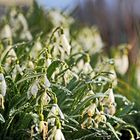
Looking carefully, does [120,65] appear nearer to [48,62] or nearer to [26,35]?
[26,35]

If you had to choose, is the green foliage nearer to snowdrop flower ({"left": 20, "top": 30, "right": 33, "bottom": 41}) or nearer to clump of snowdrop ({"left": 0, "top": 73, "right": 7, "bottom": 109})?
clump of snowdrop ({"left": 0, "top": 73, "right": 7, "bottom": 109})

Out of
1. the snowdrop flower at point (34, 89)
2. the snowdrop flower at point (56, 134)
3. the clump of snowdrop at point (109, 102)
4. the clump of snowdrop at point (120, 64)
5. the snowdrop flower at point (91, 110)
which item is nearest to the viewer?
the snowdrop flower at point (56, 134)

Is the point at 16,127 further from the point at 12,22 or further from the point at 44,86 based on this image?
the point at 12,22

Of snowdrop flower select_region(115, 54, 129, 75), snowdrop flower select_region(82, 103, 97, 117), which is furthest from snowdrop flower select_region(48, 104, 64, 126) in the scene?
snowdrop flower select_region(115, 54, 129, 75)

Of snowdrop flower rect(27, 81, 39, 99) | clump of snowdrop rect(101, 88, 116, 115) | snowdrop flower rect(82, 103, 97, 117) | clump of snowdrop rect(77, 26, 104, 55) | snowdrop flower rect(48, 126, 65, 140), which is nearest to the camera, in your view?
snowdrop flower rect(48, 126, 65, 140)

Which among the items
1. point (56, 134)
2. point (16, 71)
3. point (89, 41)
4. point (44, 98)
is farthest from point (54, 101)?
point (89, 41)

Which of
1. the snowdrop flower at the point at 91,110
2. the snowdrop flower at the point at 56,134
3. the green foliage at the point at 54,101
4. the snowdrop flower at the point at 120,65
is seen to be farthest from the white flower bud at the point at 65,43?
the snowdrop flower at the point at 120,65

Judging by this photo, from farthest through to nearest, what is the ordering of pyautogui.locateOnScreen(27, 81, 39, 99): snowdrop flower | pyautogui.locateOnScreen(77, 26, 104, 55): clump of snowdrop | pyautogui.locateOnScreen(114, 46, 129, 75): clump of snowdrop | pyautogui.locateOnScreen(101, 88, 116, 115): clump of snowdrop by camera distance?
1. pyautogui.locateOnScreen(77, 26, 104, 55): clump of snowdrop
2. pyautogui.locateOnScreen(114, 46, 129, 75): clump of snowdrop
3. pyautogui.locateOnScreen(101, 88, 116, 115): clump of snowdrop
4. pyautogui.locateOnScreen(27, 81, 39, 99): snowdrop flower

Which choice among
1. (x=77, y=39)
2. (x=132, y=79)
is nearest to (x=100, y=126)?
(x=132, y=79)

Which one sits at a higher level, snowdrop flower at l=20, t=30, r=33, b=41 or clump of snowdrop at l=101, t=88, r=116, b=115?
snowdrop flower at l=20, t=30, r=33, b=41

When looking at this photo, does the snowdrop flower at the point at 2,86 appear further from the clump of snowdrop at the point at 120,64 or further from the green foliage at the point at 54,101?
the clump of snowdrop at the point at 120,64

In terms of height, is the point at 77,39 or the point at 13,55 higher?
the point at 77,39
